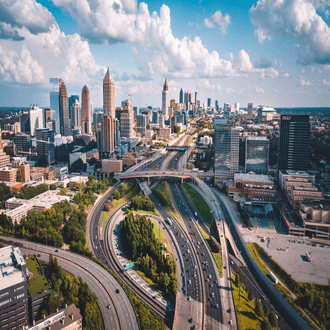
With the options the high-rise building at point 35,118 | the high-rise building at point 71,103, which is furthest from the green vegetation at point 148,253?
the high-rise building at point 71,103

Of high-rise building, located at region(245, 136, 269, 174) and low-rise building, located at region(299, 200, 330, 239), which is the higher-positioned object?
high-rise building, located at region(245, 136, 269, 174)

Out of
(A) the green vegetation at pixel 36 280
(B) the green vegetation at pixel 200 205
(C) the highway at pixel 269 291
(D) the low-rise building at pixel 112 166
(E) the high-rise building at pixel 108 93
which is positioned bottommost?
(C) the highway at pixel 269 291

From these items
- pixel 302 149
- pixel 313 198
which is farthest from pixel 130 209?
pixel 302 149

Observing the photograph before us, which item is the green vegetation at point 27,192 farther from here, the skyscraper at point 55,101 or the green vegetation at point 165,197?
the skyscraper at point 55,101

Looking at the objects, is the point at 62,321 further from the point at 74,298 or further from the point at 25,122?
the point at 25,122

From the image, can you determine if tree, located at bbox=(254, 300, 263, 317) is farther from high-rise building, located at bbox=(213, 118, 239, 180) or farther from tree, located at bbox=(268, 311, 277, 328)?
high-rise building, located at bbox=(213, 118, 239, 180)

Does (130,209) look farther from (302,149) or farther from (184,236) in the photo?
(302,149)

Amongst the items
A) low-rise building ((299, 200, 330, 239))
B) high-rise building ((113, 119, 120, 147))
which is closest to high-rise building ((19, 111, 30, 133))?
high-rise building ((113, 119, 120, 147))
